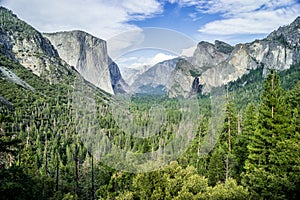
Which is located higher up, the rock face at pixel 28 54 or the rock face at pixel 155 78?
the rock face at pixel 28 54

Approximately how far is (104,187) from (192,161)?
44.2 feet

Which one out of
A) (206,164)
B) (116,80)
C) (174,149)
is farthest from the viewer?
(206,164)

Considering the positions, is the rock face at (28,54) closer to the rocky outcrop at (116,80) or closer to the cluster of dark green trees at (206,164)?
the cluster of dark green trees at (206,164)

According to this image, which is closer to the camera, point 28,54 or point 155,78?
point 155,78

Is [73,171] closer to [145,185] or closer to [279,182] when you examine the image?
[145,185]

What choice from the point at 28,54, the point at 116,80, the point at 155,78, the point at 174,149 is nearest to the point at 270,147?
the point at 174,149

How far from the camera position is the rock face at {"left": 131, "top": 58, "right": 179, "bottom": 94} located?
14.0 metres

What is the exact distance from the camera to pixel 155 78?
14.8 meters

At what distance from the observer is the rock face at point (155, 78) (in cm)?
1401

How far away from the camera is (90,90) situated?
30859 millimetres

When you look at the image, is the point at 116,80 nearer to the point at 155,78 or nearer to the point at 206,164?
the point at 155,78

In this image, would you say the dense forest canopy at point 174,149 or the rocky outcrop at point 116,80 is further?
the dense forest canopy at point 174,149

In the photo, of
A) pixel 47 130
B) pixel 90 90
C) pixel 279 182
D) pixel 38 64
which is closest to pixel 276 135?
pixel 279 182

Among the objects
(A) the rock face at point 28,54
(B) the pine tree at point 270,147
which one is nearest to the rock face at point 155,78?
(B) the pine tree at point 270,147
